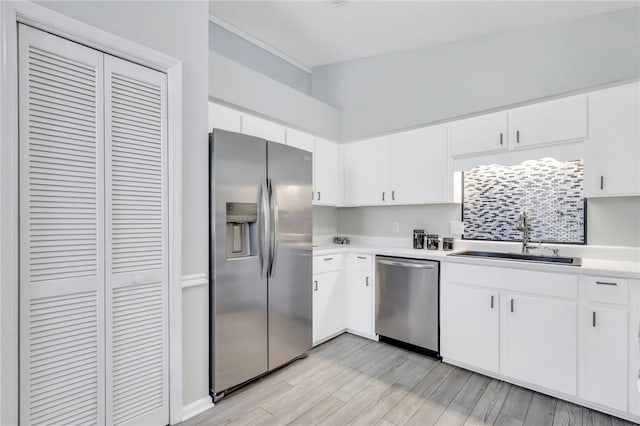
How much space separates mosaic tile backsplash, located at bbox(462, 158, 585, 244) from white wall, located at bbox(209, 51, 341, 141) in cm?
170

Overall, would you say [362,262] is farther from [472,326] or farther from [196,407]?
[196,407]

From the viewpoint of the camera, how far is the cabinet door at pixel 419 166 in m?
3.06

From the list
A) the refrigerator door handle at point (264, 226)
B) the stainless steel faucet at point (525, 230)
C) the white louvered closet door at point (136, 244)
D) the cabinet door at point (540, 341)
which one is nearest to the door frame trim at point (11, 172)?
the white louvered closet door at point (136, 244)

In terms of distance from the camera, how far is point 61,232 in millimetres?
1490

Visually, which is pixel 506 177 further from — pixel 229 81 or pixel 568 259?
pixel 229 81

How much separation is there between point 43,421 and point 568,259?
3455 millimetres

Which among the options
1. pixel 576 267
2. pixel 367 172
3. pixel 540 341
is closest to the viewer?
pixel 576 267

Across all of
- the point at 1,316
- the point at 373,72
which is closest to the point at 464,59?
the point at 373,72

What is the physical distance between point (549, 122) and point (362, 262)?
2038mm

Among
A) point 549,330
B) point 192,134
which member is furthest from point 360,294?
point 192,134

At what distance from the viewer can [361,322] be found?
3.29 m

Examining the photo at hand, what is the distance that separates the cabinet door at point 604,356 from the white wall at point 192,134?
255 centimetres

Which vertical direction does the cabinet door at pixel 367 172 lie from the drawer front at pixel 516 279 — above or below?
above

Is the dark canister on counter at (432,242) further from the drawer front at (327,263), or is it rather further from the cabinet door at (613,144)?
the cabinet door at (613,144)
